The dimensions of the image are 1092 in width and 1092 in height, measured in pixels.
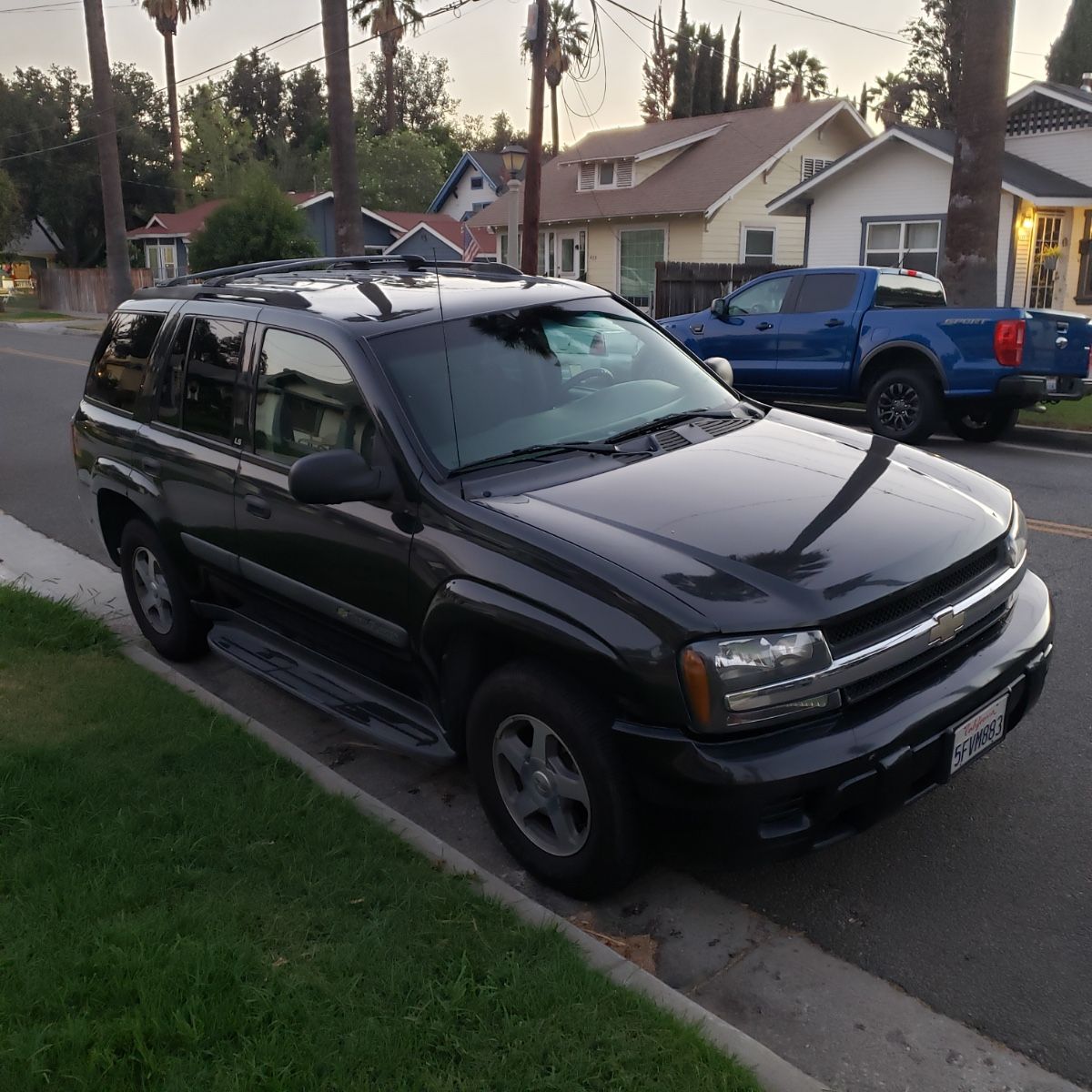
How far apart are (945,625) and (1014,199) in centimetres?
2148

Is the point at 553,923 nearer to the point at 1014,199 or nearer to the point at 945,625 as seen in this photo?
the point at 945,625

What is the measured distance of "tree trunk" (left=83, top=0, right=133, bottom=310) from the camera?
30766 millimetres

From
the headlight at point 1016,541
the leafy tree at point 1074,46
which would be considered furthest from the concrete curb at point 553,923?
the leafy tree at point 1074,46

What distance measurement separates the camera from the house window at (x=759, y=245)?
31297 mm

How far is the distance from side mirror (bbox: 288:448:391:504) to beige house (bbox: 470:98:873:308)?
2721cm

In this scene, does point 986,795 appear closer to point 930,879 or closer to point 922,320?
point 930,879

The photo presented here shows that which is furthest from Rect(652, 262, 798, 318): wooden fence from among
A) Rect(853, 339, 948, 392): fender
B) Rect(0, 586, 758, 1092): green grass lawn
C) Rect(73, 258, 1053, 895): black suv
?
Rect(0, 586, 758, 1092): green grass lawn


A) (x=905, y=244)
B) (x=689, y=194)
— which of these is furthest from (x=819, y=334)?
(x=689, y=194)

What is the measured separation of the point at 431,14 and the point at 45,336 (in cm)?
1471

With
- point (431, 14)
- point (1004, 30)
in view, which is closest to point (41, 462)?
point (1004, 30)

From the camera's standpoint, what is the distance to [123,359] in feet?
18.4

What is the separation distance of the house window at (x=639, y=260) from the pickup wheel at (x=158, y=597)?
87.9ft

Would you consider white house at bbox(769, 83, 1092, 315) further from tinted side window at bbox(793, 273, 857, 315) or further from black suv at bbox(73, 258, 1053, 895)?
black suv at bbox(73, 258, 1053, 895)

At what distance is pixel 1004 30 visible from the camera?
13.4 meters
